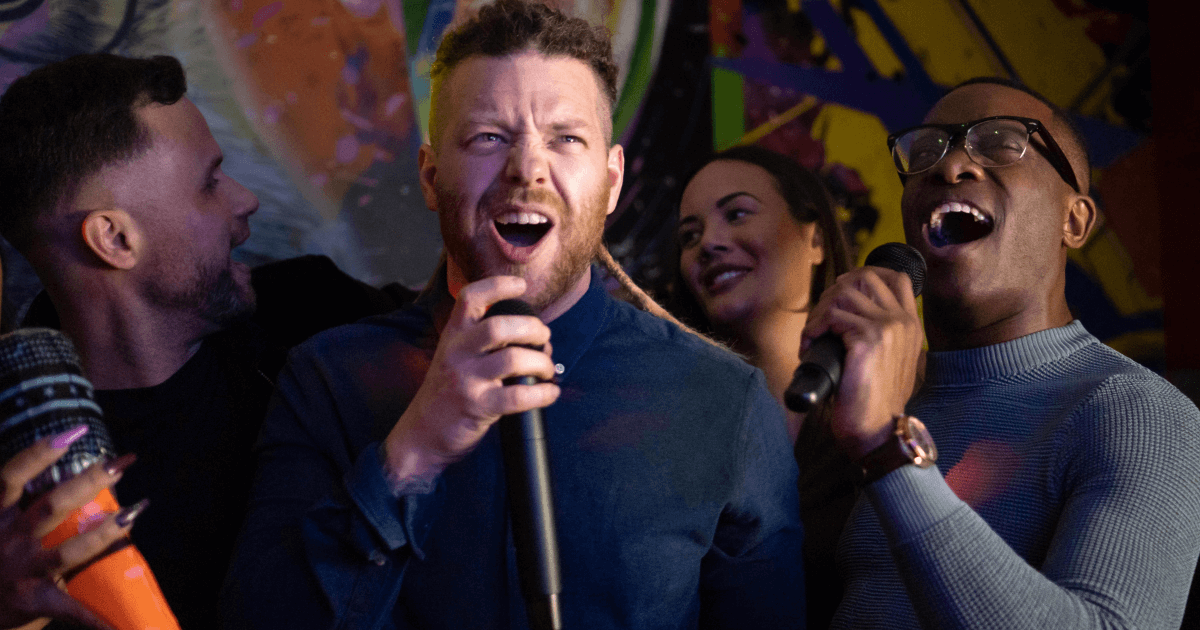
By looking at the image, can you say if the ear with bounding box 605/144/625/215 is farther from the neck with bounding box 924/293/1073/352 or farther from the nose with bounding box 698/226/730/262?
the nose with bounding box 698/226/730/262

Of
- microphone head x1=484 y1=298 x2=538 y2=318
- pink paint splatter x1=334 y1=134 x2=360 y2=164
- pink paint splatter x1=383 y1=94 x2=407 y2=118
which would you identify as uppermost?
pink paint splatter x1=383 y1=94 x2=407 y2=118

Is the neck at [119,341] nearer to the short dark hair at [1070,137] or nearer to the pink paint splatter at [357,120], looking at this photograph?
the pink paint splatter at [357,120]

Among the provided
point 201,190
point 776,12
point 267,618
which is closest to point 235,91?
point 201,190

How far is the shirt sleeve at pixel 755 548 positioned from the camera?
1204mm

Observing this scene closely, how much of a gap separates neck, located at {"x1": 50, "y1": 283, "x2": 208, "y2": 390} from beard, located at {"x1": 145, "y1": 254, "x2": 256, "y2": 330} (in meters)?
0.04

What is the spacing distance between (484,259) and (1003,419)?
870 millimetres

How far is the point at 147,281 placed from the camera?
1538 millimetres

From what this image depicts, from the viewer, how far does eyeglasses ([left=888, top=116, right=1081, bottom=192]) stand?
4.70 ft

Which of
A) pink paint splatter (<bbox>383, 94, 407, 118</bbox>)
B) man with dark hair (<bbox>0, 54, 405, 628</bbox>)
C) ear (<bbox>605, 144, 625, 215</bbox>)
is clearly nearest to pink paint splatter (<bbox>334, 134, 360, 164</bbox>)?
pink paint splatter (<bbox>383, 94, 407, 118</bbox>)

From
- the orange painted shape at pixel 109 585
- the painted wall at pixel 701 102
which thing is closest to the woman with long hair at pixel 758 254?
the painted wall at pixel 701 102

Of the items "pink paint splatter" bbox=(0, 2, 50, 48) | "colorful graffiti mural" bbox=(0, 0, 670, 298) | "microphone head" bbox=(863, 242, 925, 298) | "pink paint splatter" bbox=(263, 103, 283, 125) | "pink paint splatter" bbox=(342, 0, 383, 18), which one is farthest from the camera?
"pink paint splatter" bbox=(342, 0, 383, 18)

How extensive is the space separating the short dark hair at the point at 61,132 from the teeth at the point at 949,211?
1453 mm

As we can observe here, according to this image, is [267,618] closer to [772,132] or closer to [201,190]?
[201,190]

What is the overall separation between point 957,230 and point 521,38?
0.84m
